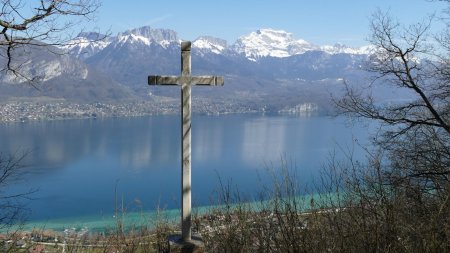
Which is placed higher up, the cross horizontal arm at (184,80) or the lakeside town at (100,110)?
the cross horizontal arm at (184,80)

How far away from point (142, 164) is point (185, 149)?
44.1 metres

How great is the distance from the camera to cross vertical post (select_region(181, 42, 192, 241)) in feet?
13.0

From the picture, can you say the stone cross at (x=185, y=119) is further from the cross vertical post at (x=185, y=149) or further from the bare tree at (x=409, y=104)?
the bare tree at (x=409, y=104)

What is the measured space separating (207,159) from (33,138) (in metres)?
34.8

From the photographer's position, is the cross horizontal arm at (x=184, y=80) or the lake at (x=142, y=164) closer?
the cross horizontal arm at (x=184, y=80)

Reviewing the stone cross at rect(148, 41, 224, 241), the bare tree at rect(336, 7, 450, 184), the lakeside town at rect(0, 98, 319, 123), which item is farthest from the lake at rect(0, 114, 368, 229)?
the lakeside town at rect(0, 98, 319, 123)

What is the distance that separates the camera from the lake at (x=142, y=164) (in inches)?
1296

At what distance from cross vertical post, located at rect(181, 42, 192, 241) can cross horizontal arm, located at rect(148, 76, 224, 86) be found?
37 millimetres

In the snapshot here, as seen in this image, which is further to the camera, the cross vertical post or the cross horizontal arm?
the cross horizontal arm

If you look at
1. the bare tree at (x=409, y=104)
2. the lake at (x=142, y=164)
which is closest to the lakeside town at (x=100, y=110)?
the lake at (x=142, y=164)

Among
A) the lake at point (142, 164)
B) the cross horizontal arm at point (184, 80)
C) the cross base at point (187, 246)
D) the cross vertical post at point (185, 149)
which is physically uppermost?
the cross horizontal arm at point (184, 80)

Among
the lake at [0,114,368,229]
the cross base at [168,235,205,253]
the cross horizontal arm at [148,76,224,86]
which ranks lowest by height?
the lake at [0,114,368,229]

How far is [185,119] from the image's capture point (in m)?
4.06

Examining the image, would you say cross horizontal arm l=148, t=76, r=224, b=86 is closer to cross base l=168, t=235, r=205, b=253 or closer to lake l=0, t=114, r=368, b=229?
cross base l=168, t=235, r=205, b=253
